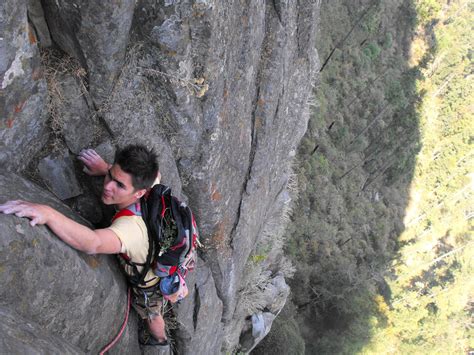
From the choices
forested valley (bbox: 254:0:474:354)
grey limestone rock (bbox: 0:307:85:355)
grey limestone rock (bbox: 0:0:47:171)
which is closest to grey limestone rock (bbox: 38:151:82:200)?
grey limestone rock (bbox: 0:0:47:171)

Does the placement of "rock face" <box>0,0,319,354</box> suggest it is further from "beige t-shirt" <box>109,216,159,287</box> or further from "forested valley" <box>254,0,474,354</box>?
"forested valley" <box>254,0,474,354</box>

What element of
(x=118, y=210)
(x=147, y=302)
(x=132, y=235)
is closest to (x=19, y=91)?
(x=118, y=210)

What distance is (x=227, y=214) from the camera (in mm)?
7781

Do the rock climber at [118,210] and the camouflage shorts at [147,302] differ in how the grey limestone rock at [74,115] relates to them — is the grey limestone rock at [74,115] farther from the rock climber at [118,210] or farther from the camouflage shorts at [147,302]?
Result: the camouflage shorts at [147,302]

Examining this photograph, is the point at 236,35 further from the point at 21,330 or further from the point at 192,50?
the point at 21,330

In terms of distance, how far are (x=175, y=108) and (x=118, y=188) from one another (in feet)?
5.63

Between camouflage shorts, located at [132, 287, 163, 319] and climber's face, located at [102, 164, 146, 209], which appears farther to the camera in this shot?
camouflage shorts, located at [132, 287, 163, 319]

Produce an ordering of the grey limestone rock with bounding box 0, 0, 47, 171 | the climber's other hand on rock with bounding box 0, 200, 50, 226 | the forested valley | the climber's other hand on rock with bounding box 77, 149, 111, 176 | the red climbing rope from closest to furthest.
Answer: the climber's other hand on rock with bounding box 0, 200, 50, 226 → the grey limestone rock with bounding box 0, 0, 47, 171 → the climber's other hand on rock with bounding box 77, 149, 111, 176 → the red climbing rope → the forested valley

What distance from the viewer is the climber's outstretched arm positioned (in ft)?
11.8

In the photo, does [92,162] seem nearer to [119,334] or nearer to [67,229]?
[67,229]

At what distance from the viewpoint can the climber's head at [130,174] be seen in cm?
426

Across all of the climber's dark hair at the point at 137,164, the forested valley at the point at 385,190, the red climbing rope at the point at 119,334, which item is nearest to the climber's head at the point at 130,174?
the climber's dark hair at the point at 137,164

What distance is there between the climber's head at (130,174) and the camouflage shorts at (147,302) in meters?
1.63

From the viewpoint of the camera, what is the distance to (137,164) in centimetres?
425
